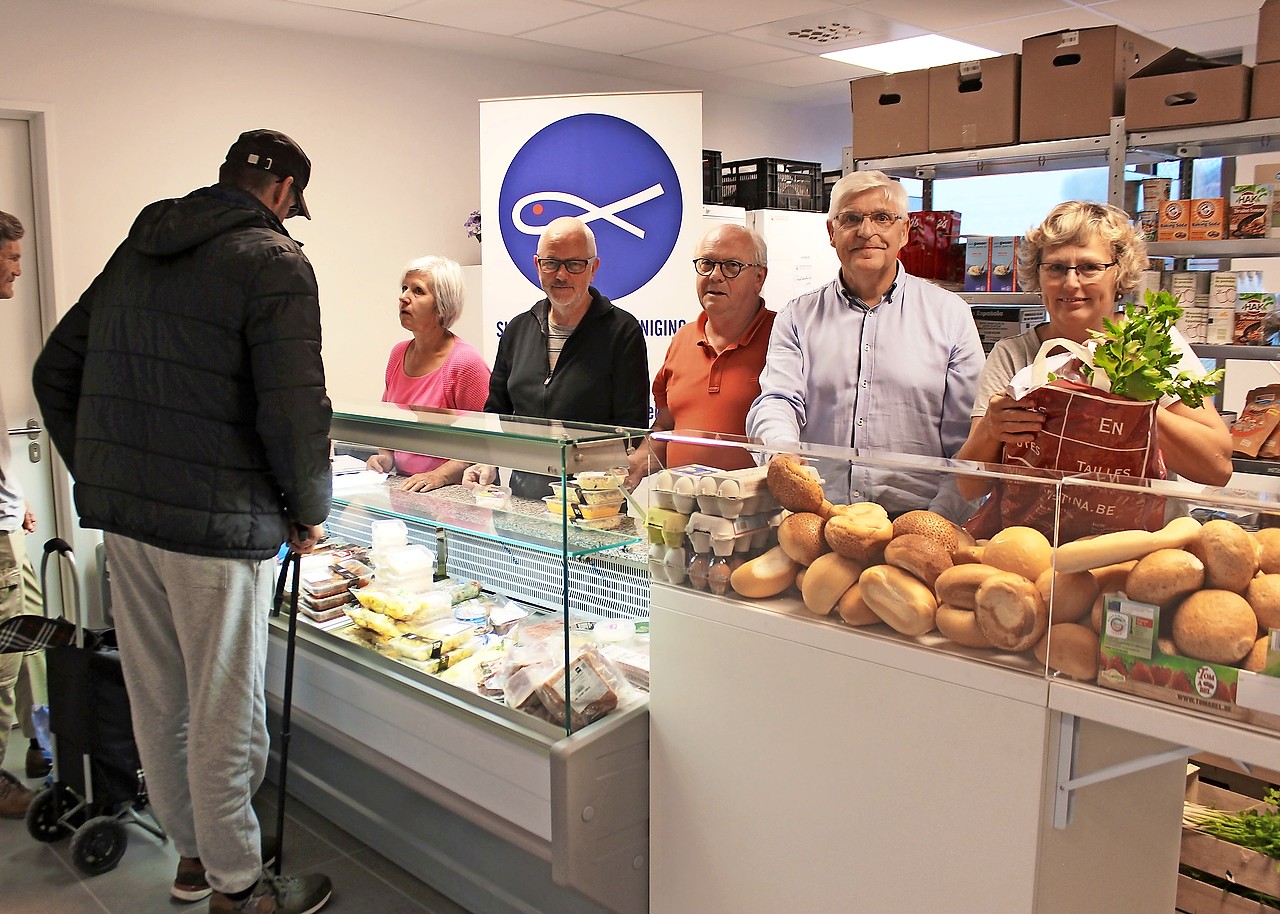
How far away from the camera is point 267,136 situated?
251 cm

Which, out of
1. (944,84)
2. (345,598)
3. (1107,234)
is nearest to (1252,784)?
(1107,234)

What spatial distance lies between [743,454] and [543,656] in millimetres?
713

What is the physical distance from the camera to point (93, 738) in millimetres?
2889

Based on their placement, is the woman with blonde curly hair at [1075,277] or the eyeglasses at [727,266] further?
the eyeglasses at [727,266]

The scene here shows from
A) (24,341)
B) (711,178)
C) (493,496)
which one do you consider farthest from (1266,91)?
(24,341)

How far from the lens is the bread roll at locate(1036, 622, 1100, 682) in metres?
1.46

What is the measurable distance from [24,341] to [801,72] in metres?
4.83

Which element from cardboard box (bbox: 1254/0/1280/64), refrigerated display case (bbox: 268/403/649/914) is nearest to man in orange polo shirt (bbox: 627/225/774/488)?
refrigerated display case (bbox: 268/403/649/914)

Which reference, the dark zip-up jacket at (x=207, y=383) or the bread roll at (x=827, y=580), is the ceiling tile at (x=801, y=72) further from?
the bread roll at (x=827, y=580)

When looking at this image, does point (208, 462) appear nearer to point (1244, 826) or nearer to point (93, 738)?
point (93, 738)

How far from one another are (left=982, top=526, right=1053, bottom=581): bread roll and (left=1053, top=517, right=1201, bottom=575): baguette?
0.02 metres

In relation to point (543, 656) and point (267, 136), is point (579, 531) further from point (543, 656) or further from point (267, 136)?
point (267, 136)

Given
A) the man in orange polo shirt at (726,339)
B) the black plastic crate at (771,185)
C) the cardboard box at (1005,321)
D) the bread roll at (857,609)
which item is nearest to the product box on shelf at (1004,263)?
the cardboard box at (1005,321)

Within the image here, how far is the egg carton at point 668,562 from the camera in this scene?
→ 6.36 feet
